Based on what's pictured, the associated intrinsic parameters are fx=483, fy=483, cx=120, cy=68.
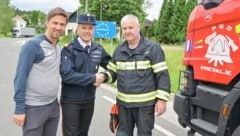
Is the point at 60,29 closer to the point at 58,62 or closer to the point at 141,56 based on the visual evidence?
the point at 58,62

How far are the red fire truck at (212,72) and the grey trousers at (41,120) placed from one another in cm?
159

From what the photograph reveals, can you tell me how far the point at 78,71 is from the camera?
532cm

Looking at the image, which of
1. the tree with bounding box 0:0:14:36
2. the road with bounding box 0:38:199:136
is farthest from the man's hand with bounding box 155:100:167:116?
the tree with bounding box 0:0:14:36

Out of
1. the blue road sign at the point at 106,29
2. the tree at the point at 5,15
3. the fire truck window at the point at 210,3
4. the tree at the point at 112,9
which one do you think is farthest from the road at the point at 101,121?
the tree at the point at 5,15

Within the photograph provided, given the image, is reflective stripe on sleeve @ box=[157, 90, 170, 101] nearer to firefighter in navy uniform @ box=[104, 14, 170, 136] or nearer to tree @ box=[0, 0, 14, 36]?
firefighter in navy uniform @ box=[104, 14, 170, 136]

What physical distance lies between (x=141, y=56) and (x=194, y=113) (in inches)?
37.9

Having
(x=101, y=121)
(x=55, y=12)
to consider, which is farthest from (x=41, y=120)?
(x=101, y=121)

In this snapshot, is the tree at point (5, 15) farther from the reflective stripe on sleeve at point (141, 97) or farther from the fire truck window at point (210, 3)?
the fire truck window at point (210, 3)

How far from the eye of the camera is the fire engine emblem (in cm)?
482

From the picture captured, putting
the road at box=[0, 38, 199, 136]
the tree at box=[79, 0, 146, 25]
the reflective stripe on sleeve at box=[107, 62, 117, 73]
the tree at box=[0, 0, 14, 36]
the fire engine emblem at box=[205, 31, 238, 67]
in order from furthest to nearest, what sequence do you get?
1. the tree at box=[0, 0, 14, 36]
2. the tree at box=[79, 0, 146, 25]
3. the road at box=[0, 38, 199, 136]
4. the reflective stripe on sleeve at box=[107, 62, 117, 73]
5. the fire engine emblem at box=[205, 31, 238, 67]

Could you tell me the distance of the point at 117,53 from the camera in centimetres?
546

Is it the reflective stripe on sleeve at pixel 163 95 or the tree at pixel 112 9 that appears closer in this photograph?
the reflective stripe on sleeve at pixel 163 95

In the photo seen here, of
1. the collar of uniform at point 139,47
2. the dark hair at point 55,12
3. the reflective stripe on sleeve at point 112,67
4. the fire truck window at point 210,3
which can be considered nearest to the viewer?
the dark hair at point 55,12

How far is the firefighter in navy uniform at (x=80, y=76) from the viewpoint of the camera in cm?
522
